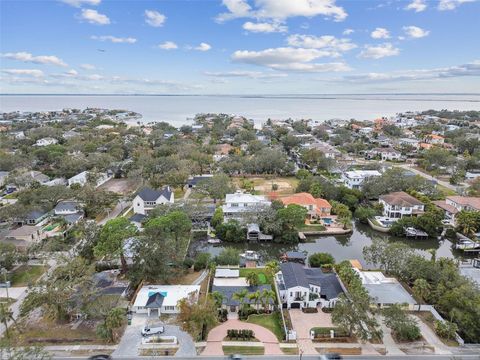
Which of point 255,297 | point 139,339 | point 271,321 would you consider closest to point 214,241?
point 255,297

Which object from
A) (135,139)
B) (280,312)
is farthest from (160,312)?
(135,139)

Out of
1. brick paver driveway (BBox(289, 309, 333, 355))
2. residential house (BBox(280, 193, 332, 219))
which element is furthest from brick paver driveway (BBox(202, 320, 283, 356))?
residential house (BBox(280, 193, 332, 219))

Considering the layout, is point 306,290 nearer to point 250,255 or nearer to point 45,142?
point 250,255

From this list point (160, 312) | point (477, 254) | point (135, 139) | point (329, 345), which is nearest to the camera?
point (329, 345)

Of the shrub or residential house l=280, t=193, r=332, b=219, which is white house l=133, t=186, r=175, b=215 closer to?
residential house l=280, t=193, r=332, b=219

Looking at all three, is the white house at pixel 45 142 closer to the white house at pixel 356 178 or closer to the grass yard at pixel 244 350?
the white house at pixel 356 178

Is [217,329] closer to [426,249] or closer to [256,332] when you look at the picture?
[256,332]
